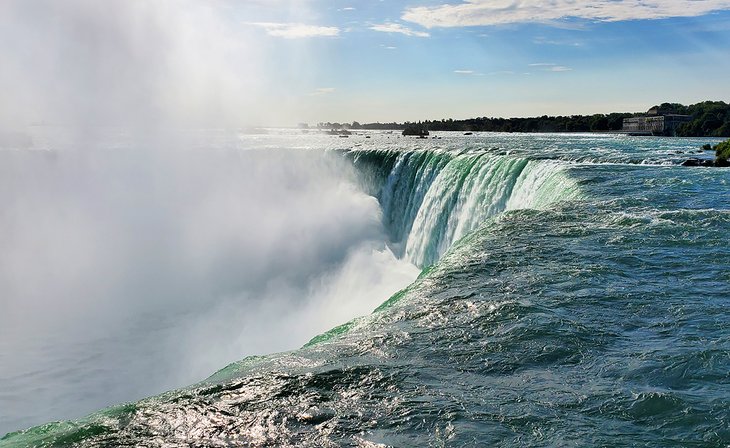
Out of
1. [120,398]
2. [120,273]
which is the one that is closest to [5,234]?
[120,273]

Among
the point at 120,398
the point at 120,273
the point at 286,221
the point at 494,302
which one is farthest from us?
the point at 286,221

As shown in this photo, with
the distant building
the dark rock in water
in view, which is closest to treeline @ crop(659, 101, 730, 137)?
the distant building

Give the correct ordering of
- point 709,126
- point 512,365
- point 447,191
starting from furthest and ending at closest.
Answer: point 709,126
point 447,191
point 512,365

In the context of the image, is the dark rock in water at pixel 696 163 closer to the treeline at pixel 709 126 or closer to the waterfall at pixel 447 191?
the waterfall at pixel 447 191

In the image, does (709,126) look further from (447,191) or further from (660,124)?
(447,191)

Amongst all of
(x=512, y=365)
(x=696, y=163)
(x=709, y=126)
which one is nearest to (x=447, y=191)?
(x=696, y=163)

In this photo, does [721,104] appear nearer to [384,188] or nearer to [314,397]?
[384,188]

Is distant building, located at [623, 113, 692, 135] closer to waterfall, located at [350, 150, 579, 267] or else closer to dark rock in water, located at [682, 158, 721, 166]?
dark rock in water, located at [682, 158, 721, 166]

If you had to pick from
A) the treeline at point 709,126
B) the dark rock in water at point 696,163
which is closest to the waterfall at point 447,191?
the dark rock in water at point 696,163

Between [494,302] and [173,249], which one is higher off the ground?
[494,302]
